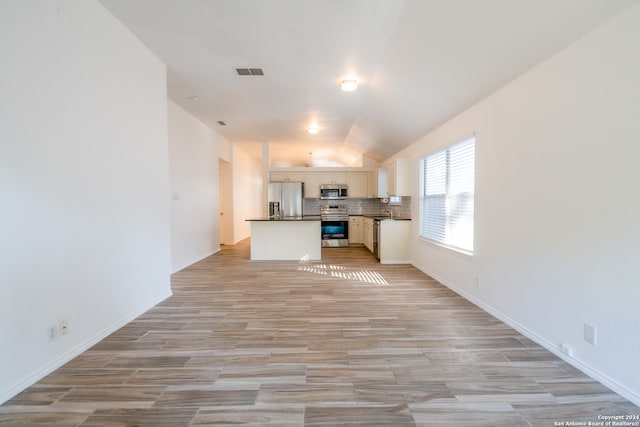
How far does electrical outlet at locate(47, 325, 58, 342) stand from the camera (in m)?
1.95

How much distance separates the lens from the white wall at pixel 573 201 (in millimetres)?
1712

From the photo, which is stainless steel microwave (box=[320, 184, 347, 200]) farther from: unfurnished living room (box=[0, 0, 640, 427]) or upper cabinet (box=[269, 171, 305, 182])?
unfurnished living room (box=[0, 0, 640, 427])

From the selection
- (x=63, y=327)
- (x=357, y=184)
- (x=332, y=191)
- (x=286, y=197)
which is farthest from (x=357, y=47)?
(x=357, y=184)

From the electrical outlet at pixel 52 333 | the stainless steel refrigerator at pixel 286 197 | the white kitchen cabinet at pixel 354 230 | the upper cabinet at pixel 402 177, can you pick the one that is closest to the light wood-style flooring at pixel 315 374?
the electrical outlet at pixel 52 333

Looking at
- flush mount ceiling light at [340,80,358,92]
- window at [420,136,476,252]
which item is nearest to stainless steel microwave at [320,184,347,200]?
window at [420,136,476,252]

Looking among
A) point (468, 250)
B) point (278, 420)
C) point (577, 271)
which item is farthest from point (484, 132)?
point (278, 420)

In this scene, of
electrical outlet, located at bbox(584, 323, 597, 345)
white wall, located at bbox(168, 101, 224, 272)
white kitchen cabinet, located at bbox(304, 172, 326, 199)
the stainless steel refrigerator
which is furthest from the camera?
white kitchen cabinet, located at bbox(304, 172, 326, 199)

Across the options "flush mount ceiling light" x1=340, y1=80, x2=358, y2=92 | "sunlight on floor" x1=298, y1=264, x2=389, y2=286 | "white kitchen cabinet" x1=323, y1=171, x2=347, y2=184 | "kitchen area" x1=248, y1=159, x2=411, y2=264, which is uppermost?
"flush mount ceiling light" x1=340, y1=80, x2=358, y2=92

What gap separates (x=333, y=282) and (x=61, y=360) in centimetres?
314

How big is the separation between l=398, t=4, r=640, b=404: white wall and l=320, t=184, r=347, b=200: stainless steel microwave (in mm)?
5247

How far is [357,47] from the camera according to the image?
9.82 feet

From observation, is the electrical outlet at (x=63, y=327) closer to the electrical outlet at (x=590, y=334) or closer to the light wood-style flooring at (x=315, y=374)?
the light wood-style flooring at (x=315, y=374)

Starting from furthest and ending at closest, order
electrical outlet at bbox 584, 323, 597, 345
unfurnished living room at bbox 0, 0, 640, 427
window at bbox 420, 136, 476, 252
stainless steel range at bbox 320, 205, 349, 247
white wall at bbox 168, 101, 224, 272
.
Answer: stainless steel range at bbox 320, 205, 349, 247
white wall at bbox 168, 101, 224, 272
window at bbox 420, 136, 476, 252
electrical outlet at bbox 584, 323, 597, 345
unfurnished living room at bbox 0, 0, 640, 427

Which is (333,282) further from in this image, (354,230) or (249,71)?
(354,230)
